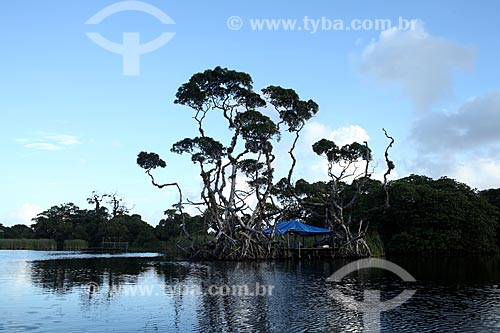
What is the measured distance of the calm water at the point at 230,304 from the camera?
1090cm

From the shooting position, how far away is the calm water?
10898 millimetres

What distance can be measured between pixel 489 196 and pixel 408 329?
145 feet

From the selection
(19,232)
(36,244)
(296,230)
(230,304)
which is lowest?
(230,304)

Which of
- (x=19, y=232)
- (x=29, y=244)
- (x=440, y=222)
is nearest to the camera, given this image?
(x=440, y=222)

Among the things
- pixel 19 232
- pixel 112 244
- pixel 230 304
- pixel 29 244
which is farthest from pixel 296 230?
pixel 19 232

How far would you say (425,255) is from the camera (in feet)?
139

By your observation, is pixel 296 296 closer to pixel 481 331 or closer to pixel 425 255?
pixel 481 331

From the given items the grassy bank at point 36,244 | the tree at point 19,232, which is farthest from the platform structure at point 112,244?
the tree at point 19,232

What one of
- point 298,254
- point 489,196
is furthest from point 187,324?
point 489,196

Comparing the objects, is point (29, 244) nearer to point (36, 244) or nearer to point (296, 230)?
point (36, 244)

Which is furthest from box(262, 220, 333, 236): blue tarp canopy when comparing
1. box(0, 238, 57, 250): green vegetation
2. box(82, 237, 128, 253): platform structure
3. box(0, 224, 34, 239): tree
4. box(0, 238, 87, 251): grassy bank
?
box(0, 224, 34, 239): tree

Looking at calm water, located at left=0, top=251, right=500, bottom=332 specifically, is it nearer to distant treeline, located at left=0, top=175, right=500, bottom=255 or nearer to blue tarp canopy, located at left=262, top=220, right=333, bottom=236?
blue tarp canopy, located at left=262, top=220, right=333, bottom=236

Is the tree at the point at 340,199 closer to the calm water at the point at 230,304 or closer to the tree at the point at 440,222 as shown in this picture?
the tree at the point at 440,222

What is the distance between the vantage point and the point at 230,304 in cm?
1374
